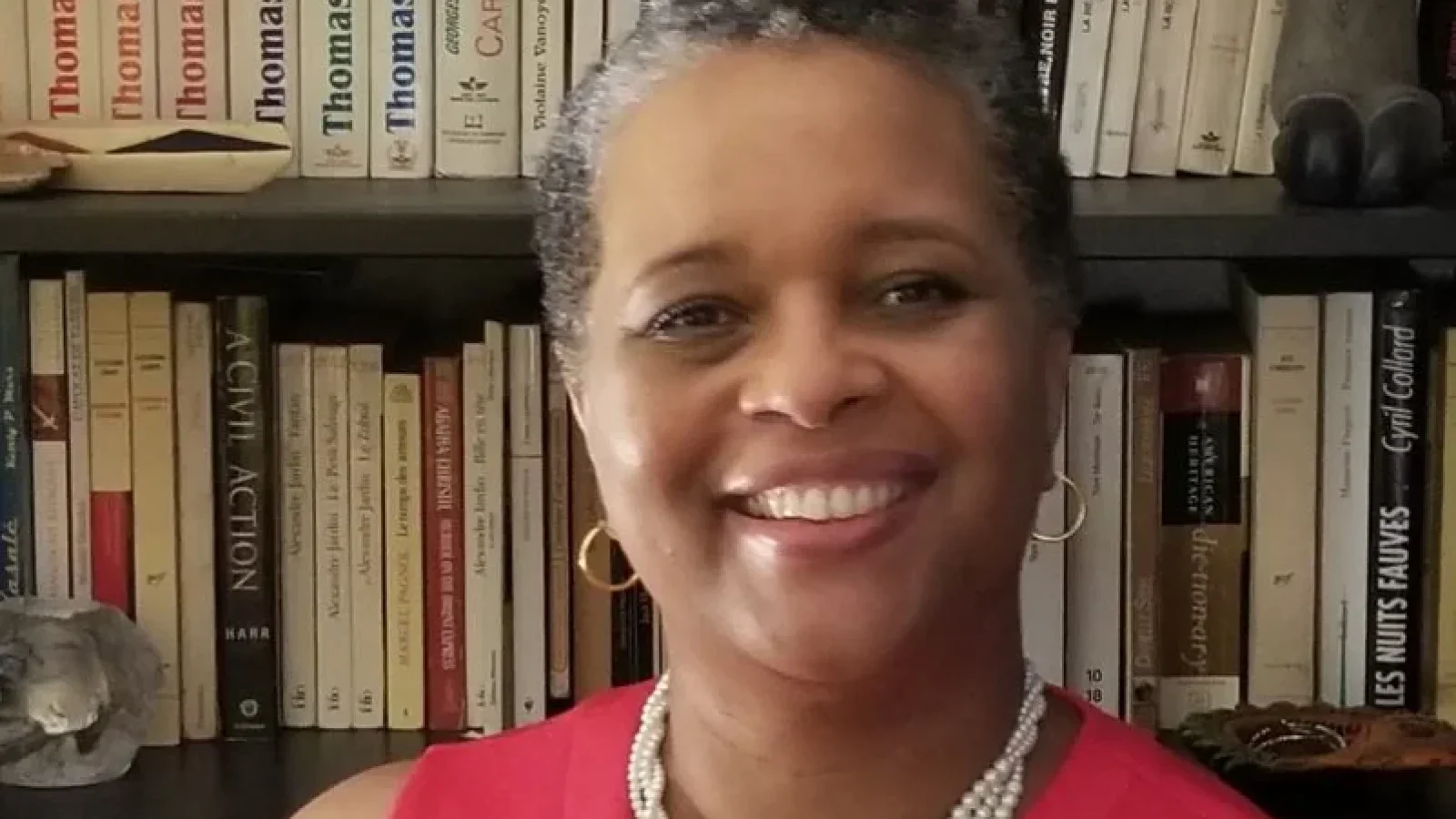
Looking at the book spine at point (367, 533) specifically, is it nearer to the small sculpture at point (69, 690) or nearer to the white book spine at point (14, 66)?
the small sculpture at point (69, 690)

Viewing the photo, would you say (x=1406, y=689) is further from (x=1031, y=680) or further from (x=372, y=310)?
(x=372, y=310)

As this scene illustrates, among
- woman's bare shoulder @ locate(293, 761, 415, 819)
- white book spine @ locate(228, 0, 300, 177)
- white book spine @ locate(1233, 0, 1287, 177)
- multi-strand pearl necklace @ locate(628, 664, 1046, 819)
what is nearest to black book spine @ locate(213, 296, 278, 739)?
white book spine @ locate(228, 0, 300, 177)

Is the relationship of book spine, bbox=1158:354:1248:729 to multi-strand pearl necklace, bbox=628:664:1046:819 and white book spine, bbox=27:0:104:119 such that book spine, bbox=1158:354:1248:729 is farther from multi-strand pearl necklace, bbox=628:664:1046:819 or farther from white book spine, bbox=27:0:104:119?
white book spine, bbox=27:0:104:119

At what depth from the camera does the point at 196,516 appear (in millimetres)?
1409

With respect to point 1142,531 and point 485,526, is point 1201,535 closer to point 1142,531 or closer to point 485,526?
point 1142,531

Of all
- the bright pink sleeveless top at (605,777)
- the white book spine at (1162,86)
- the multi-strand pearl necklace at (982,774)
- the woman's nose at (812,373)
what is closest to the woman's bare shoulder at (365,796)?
the bright pink sleeveless top at (605,777)

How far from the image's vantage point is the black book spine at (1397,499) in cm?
136

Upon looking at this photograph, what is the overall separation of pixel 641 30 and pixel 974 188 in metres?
0.17

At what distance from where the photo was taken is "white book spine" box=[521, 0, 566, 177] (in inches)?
53.4

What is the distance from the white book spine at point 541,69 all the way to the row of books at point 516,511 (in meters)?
0.12

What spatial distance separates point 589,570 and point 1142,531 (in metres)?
0.35

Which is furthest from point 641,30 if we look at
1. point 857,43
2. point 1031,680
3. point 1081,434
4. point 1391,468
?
point 1391,468

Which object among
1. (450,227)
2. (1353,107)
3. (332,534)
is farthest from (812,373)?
(332,534)

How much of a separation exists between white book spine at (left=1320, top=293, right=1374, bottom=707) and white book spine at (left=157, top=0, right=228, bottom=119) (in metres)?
0.69
